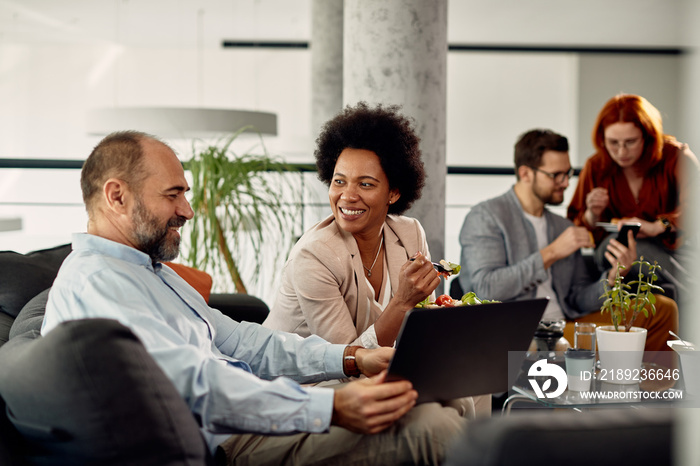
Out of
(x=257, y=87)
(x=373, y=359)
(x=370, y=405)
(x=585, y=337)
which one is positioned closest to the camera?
(x=370, y=405)

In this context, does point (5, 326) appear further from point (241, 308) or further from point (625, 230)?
point (625, 230)

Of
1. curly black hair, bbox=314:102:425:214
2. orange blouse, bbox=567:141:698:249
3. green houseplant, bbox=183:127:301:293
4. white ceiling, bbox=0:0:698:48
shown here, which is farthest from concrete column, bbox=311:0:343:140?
curly black hair, bbox=314:102:425:214

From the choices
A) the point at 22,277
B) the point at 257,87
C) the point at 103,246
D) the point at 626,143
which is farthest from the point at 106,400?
the point at 257,87

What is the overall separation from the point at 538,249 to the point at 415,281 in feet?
5.20

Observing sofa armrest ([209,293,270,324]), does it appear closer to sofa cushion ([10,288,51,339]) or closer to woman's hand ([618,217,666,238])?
sofa cushion ([10,288,51,339])

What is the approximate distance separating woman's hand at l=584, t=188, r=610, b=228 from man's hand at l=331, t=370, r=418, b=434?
2426 mm

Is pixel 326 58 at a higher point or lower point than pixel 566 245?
higher

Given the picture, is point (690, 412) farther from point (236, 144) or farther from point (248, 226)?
point (236, 144)

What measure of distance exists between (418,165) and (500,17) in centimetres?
593

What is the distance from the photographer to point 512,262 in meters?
3.24

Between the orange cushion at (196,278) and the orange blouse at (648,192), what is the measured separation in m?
2.02

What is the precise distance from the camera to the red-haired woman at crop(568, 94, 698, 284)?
344cm

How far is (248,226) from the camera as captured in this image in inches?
133

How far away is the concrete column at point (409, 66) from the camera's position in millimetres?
3008
